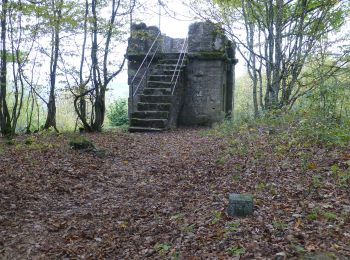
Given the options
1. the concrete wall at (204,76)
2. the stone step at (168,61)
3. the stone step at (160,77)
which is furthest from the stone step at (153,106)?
the stone step at (168,61)

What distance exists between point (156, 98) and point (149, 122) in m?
1.11

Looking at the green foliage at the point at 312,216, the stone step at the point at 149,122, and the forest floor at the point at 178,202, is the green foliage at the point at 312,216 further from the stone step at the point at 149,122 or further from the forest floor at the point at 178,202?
the stone step at the point at 149,122

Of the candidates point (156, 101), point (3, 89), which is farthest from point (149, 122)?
point (3, 89)

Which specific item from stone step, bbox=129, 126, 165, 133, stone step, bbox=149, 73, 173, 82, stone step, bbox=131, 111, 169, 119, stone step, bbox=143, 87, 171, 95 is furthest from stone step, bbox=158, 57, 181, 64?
stone step, bbox=129, 126, 165, 133

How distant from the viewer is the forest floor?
3771mm

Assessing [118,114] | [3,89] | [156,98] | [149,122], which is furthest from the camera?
[118,114]

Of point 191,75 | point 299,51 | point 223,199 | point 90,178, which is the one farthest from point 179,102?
point 223,199

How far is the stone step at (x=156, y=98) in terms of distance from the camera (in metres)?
13.0

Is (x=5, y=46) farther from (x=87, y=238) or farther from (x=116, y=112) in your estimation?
(x=87, y=238)

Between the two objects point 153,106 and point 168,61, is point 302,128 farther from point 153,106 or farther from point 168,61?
point 168,61

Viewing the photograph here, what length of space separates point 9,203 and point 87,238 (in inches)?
67.5

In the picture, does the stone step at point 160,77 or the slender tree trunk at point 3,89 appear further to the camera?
the stone step at point 160,77

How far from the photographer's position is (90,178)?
22.5ft

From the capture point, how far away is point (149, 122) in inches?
488
